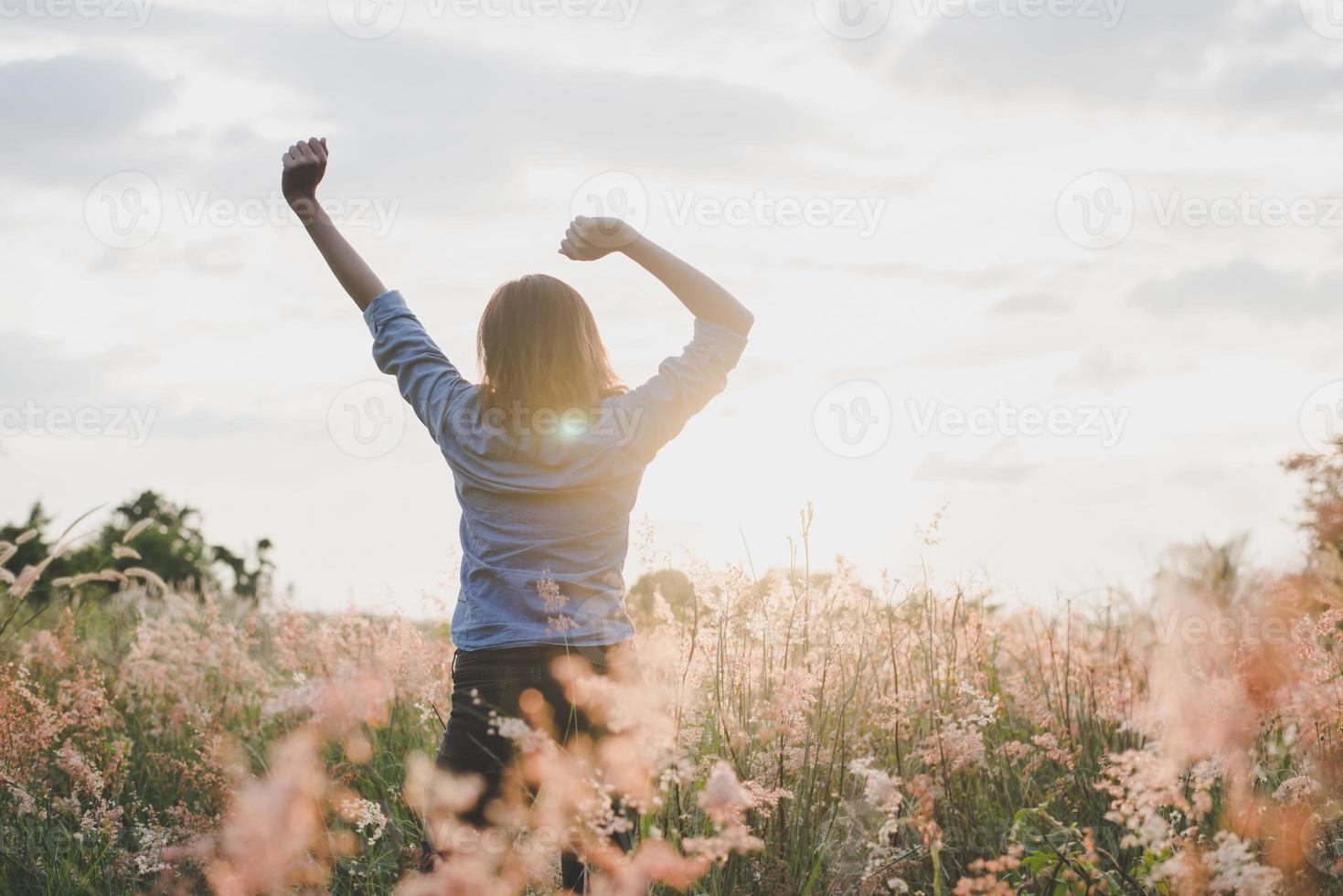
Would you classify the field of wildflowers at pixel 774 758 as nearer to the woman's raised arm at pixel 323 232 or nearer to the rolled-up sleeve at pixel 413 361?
the rolled-up sleeve at pixel 413 361

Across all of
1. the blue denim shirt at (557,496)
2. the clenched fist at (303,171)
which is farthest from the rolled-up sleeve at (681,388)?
the clenched fist at (303,171)

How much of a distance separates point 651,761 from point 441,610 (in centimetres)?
393

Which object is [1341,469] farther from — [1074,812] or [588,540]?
[588,540]

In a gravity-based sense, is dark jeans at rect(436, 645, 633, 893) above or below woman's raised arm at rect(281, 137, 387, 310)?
below

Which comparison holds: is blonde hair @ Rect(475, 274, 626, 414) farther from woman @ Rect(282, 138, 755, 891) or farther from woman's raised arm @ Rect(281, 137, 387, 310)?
woman's raised arm @ Rect(281, 137, 387, 310)

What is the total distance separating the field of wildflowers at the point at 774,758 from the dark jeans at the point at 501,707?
52mm

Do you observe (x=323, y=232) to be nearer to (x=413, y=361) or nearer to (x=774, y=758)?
(x=413, y=361)

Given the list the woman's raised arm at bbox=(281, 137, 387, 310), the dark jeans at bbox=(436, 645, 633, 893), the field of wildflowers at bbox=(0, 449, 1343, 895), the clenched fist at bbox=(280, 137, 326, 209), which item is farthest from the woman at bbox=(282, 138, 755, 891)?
the clenched fist at bbox=(280, 137, 326, 209)

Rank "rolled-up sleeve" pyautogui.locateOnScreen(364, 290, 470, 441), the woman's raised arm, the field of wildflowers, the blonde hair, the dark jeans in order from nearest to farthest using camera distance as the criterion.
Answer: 1. the field of wildflowers
2. the dark jeans
3. the blonde hair
4. "rolled-up sleeve" pyautogui.locateOnScreen(364, 290, 470, 441)
5. the woman's raised arm

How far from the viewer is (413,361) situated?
3.14 m

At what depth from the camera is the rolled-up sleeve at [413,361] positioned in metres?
3.07

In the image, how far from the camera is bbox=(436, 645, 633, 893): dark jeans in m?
2.74

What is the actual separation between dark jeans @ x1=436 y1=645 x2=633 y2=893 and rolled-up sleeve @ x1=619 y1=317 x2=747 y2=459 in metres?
0.61

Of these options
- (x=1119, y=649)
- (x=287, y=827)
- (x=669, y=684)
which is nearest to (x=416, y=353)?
(x=669, y=684)
